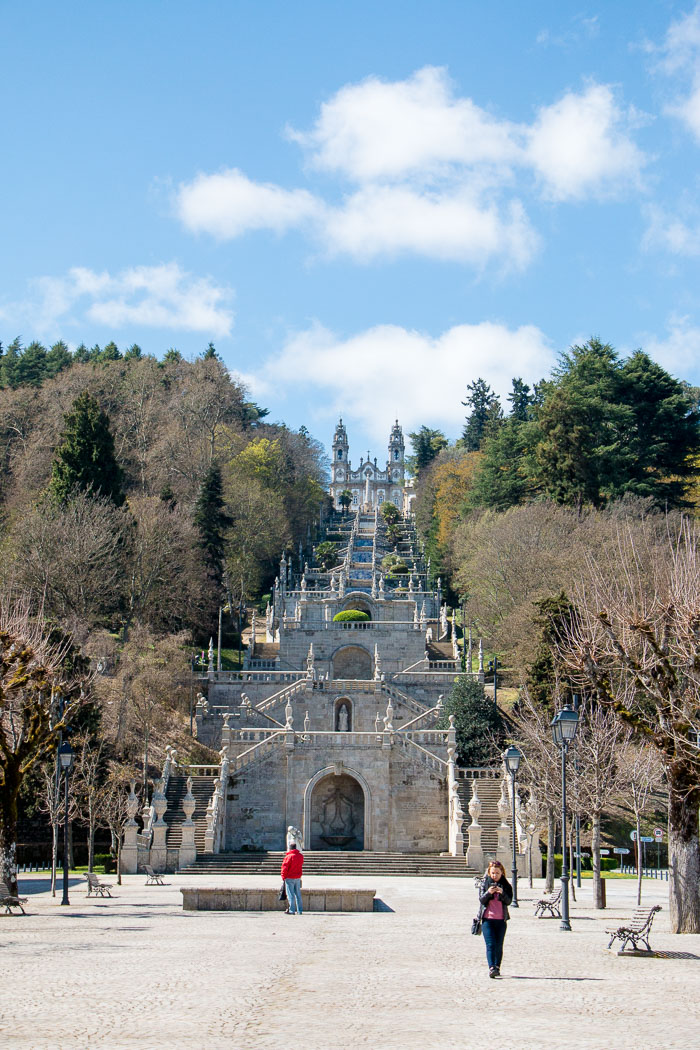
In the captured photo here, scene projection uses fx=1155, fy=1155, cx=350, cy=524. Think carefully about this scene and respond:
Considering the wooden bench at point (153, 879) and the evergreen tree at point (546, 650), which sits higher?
the evergreen tree at point (546, 650)

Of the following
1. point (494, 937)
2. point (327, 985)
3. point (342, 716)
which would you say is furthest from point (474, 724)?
point (327, 985)

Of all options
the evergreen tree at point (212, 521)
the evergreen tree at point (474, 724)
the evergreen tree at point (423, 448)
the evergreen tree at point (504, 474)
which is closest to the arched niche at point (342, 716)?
the evergreen tree at point (474, 724)

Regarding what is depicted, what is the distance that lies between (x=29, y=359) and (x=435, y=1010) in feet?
298

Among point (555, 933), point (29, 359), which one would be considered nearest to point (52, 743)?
point (555, 933)

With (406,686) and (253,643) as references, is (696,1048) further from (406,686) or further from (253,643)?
(253,643)

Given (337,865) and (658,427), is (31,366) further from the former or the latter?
(337,865)

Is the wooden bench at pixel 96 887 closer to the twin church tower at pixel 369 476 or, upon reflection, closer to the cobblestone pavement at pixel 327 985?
the cobblestone pavement at pixel 327 985

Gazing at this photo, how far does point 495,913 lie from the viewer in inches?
549

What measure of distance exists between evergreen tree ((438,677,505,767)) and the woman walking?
28498 mm

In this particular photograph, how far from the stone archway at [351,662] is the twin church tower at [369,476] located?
304 feet

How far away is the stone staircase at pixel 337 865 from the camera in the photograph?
1428 inches

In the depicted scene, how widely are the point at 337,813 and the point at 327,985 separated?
30357 millimetres

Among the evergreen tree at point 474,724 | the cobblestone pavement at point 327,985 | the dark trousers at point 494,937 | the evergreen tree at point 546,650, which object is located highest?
the evergreen tree at point 546,650

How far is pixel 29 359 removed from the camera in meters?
96.2
